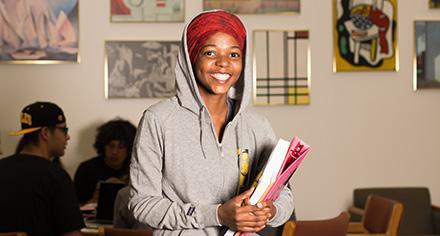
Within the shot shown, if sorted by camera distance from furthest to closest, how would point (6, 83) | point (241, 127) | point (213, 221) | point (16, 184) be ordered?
point (6, 83) → point (16, 184) → point (241, 127) → point (213, 221)

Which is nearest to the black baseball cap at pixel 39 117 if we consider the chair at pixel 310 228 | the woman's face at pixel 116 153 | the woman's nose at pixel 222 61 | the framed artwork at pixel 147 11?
the chair at pixel 310 228

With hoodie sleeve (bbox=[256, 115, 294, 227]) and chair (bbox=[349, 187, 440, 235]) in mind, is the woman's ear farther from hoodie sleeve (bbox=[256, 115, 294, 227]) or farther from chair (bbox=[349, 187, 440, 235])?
chair (bbox=[349, 187, 440, 235])

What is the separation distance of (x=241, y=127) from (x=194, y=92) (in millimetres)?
151

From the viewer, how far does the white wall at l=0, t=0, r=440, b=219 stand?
5848 mm

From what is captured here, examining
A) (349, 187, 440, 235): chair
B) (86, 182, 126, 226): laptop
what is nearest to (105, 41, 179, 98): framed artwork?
(86, 182, 126, 226): laptop

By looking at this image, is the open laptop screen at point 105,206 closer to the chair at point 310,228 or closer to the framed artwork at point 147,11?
the chair at point 310,228

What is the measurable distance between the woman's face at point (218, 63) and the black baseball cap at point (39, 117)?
7.03ft

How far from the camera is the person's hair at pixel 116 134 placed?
219 inches

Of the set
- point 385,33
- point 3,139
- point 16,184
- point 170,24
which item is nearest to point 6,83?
point 3,139

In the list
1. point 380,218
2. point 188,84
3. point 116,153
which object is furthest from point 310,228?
point 116,153

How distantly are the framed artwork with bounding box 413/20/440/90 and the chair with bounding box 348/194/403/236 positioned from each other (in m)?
1.58

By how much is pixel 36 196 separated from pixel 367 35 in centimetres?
327

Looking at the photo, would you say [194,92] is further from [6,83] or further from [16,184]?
[6,83]

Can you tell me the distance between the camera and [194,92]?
6.53 feet
